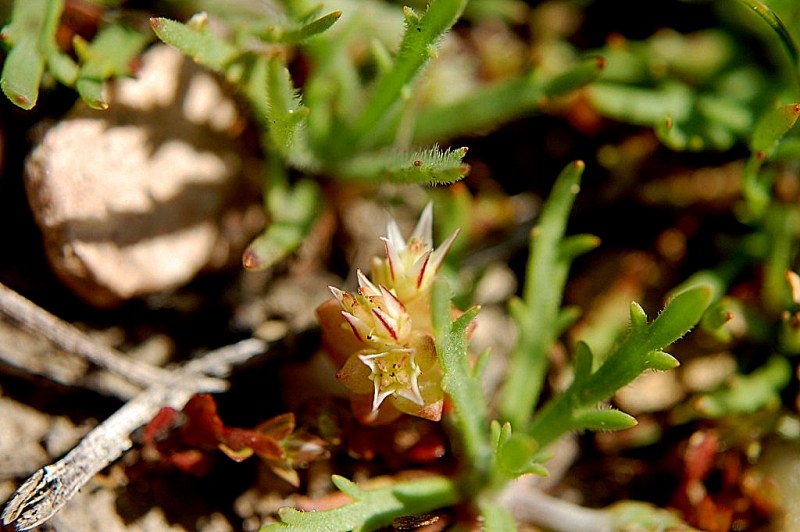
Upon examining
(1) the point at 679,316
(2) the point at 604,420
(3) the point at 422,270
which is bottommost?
(2) the point at 604,420

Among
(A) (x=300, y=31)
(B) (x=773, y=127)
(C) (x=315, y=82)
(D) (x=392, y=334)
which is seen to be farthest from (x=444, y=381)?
(B) (x=773, y=127)

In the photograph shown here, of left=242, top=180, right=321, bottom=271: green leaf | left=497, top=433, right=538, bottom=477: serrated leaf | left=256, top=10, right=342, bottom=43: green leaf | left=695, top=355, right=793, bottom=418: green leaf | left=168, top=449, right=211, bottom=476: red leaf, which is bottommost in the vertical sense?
left=168, top=449, right=211, bottom=476: red leaf

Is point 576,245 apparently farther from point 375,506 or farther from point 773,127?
point 375,506

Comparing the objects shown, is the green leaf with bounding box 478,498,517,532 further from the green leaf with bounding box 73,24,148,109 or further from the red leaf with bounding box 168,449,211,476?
the green leaf with bounding box 73,24,148,109

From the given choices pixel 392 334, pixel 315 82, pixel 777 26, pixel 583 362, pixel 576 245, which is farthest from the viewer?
pixel 315 82

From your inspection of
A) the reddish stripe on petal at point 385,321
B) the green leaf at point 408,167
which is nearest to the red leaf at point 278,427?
the reddish stripe on petal at point 385,321

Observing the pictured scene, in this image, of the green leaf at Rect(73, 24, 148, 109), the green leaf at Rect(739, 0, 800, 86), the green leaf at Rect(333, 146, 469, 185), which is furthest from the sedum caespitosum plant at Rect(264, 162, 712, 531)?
the green leaf at Rect(73, 24, 148, 109)
